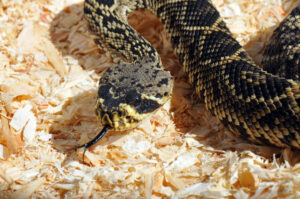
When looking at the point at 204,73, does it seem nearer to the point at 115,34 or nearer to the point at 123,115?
the point at 123,115

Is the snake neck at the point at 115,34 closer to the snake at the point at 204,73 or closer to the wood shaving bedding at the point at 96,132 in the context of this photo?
the snake at the point at 204,73

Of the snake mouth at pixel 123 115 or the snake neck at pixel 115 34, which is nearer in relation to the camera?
the snake mouth at pixel 123 115

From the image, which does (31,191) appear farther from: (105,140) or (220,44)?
(220,44)

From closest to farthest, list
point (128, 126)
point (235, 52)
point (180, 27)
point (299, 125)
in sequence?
point (299, 125), point (128, 126), point (235, 52), point (180, 27)

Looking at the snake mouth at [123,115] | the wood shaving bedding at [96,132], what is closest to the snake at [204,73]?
the snake mouth at [123,115]

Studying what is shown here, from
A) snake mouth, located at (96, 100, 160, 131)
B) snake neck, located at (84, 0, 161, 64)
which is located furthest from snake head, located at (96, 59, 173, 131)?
snake neck, located at (84, 0, 161, 64)

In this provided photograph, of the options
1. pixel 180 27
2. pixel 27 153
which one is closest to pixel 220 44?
pixel 180 27
